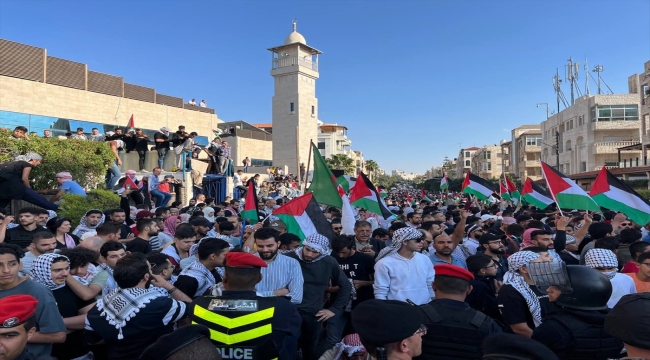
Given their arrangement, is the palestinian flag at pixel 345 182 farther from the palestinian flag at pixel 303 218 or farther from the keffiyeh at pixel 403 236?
the keffiyeh at pixel 403 236

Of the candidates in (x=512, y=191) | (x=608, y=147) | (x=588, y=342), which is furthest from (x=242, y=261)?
(x=608, y=147)

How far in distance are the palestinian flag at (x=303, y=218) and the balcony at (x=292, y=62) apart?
4377cm

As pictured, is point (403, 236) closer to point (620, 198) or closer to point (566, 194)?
point (566, 194)

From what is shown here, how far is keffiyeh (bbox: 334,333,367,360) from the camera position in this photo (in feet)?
13.3

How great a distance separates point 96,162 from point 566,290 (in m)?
12.8

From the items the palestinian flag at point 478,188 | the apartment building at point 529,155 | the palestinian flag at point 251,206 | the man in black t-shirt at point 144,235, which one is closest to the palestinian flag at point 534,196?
the palestinian flag at point 478,188

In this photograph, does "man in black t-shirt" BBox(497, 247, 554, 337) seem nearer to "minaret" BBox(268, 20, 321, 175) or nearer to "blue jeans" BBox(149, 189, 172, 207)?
"blue jeans" BBox(149, 189, 172, 207)

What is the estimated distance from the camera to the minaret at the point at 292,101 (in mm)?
47594

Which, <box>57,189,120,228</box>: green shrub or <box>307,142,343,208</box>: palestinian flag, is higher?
<box>307,142,343,208</box>: palestinian flag

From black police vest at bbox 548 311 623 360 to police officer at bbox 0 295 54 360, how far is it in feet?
10.0

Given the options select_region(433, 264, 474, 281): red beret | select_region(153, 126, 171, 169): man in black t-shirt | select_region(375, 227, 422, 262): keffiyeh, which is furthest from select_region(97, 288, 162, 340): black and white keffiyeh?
select_region(153, 126, 171, 169): man in black t-shirt

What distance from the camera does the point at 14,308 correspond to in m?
2.46

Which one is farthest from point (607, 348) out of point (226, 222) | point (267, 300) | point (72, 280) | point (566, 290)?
point (226, 222)

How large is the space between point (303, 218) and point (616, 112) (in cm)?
5346
